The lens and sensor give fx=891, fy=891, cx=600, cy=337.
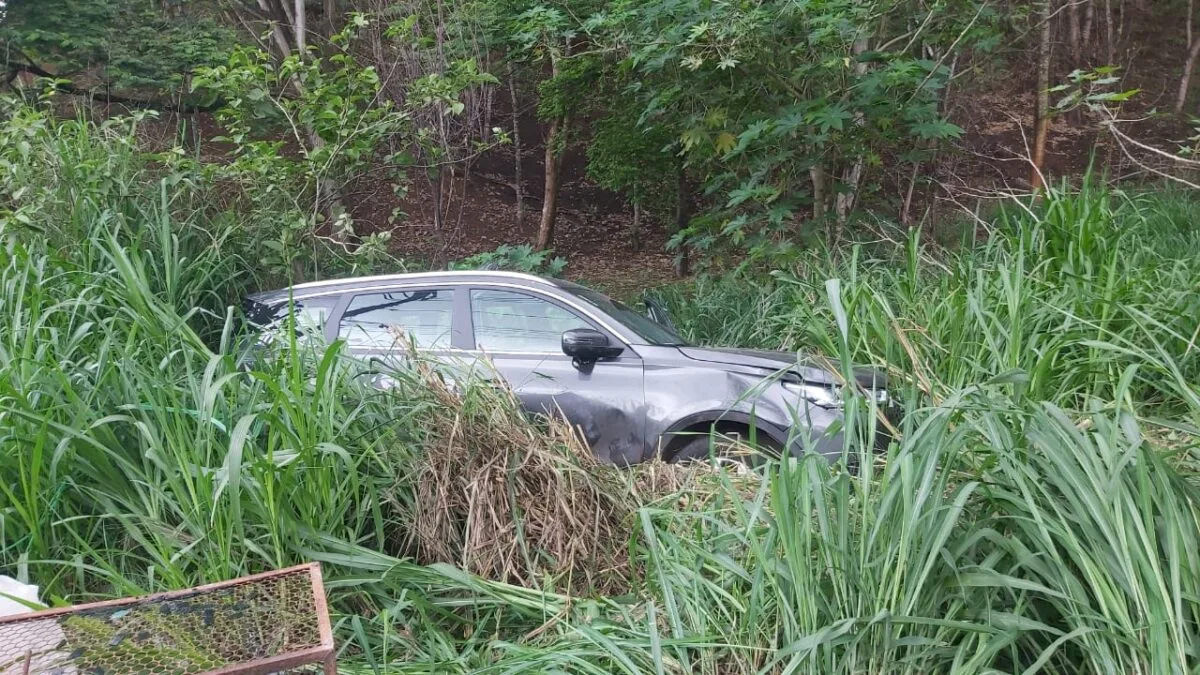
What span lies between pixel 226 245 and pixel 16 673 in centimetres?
439

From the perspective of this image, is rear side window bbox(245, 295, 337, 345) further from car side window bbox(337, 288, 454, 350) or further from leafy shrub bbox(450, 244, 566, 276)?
leafy shrub bbox(450, 244, 566, 276)

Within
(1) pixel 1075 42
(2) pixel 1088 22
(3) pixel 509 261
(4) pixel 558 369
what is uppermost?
(2) pixel 1088 22

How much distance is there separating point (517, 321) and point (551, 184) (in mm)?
8931

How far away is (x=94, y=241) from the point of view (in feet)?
12.9

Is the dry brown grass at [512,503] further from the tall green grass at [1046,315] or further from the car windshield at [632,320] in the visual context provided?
the car windshield at [632,320]

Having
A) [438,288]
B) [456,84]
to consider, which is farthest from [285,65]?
[438,288]

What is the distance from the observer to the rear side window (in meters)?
4.05

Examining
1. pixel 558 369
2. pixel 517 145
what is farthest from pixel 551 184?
pixel 558 369

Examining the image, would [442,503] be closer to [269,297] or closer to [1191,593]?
[1191,593]

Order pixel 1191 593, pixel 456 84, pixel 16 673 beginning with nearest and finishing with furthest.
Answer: pixel 16 673, pixel 1191 593, pixel 456 84

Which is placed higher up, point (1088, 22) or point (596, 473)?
point (1088, 22)

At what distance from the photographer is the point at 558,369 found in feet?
17.5

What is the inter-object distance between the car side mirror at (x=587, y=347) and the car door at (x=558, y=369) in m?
0.04

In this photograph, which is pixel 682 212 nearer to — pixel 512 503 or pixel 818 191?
pixel 818 191
